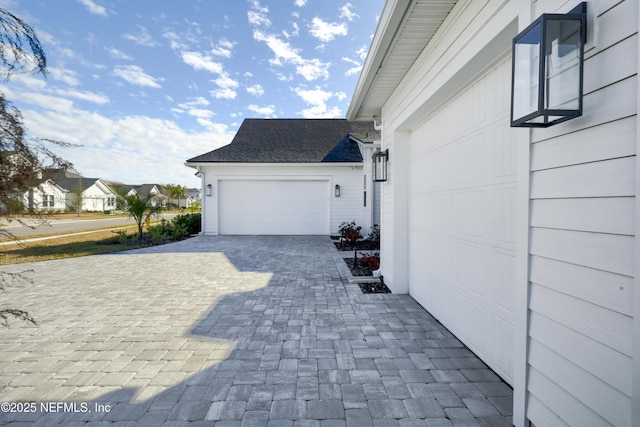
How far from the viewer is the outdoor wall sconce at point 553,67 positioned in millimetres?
1319

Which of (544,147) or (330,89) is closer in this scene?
(544,147)

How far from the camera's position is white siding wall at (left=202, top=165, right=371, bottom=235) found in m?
11.2

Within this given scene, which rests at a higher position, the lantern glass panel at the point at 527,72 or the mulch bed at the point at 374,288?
the lantern glass panel at the point at 527,72

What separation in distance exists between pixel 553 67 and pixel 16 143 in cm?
269

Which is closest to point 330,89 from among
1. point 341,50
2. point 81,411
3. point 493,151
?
point 341,50

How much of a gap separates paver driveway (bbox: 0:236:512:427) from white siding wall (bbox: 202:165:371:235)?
644 centimetres

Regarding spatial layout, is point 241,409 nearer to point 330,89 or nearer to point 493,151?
point 493,151

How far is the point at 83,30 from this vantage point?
5.86 meters

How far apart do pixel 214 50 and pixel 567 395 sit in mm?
11221

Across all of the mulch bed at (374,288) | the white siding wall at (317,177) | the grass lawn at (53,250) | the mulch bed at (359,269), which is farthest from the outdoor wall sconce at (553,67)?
the white siding wall at (317,177)

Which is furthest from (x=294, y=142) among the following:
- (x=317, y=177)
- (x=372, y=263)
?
(x=372, y=263)

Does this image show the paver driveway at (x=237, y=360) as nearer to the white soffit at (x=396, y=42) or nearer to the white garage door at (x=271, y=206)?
the white soffit at (x=396, y=42)

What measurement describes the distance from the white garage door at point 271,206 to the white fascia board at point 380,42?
272 inches

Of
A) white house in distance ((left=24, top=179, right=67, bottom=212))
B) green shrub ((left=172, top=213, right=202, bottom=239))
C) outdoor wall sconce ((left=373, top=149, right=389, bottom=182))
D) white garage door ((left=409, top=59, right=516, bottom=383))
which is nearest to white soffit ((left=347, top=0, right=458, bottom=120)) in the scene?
white garage door ((left=409, top=59, right=516, bottom=383))
